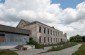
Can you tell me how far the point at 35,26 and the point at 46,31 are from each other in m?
7.63

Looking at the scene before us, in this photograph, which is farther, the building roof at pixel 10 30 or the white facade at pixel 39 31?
the white facade at pixel 39 31

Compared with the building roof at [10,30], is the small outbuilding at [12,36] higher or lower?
lower

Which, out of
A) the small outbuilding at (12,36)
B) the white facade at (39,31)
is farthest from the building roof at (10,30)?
the white facade at (39,31)

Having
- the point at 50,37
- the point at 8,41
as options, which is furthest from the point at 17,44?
the point at 50,37

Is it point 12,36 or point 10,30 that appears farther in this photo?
point 12,36

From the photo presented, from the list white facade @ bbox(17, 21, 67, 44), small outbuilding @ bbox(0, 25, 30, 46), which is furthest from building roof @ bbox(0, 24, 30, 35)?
white facade @ bbox(17, 21, 67, 44)

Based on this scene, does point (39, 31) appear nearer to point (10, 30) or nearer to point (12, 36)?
point (12, 36)

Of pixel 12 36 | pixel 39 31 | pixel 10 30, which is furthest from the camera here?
pixel 39 31

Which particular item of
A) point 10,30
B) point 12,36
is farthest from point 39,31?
point 10,30

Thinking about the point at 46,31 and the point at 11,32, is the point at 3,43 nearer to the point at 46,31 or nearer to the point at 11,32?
the point at 11,32

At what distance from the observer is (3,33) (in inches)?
1217

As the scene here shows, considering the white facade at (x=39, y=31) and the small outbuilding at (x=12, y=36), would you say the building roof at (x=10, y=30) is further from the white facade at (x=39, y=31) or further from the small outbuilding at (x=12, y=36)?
the white facade at (x=39, y=31)

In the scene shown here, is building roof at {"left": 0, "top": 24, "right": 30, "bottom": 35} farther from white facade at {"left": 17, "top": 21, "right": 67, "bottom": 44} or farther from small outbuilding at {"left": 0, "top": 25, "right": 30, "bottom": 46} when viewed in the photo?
white facade at {"left": 17, "top": 21, "right": 67, "bottom": 44}

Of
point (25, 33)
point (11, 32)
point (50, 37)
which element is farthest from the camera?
point (50, 37)
